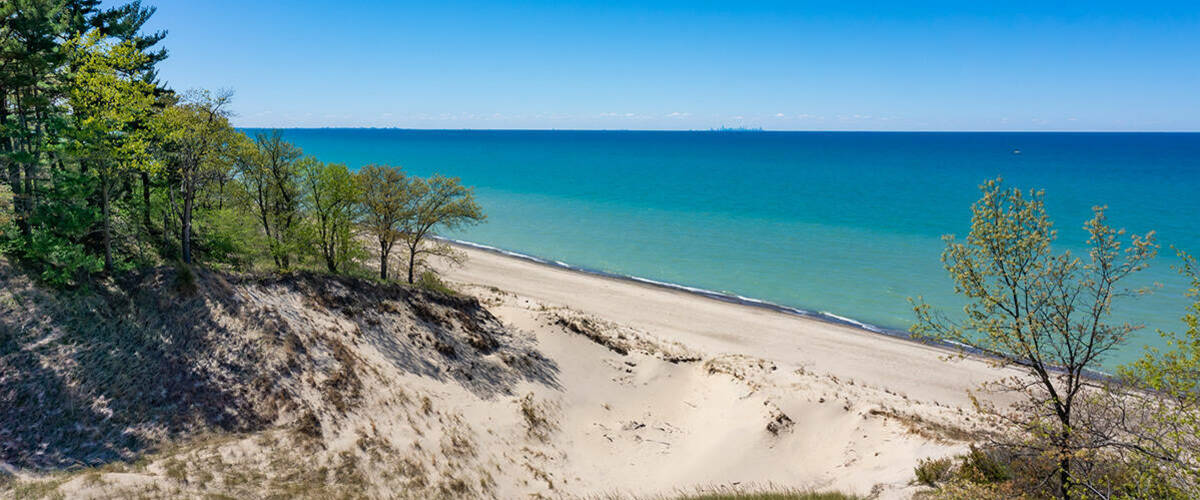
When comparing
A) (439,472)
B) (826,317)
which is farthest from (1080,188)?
(439,472)

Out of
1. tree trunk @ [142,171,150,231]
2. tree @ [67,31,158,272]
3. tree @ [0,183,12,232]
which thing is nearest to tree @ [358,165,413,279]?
tree trunk @ [142,171,150,231]

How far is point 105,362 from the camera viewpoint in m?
16.3

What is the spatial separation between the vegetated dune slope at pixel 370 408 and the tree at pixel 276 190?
758 cm

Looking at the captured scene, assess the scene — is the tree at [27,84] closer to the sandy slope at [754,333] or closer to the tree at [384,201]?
the tree at [384,201]

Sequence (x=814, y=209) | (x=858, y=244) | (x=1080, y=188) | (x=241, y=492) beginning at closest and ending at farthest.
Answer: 1. (x=241, y=492)
2. (x=858, y=244)
3. (x=814, y=209)
4. (x=1080, y=188)

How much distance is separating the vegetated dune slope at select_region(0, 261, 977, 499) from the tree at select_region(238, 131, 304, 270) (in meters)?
7.58

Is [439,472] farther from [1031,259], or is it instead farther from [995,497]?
[1031,259]

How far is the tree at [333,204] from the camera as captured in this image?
3027 cm

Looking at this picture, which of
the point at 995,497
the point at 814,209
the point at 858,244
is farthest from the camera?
the point at 814,209

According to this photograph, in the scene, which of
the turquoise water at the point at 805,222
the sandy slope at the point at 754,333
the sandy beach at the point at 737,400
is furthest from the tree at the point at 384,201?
the turquoise water at the point at 805,222

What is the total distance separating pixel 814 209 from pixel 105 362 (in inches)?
3224

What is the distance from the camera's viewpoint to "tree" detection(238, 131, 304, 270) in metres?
29.4

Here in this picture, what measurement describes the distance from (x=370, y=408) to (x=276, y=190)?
18.2 meters

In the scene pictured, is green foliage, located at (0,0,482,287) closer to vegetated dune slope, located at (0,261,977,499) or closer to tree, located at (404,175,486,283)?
tree, located at (404,175,486,283)
